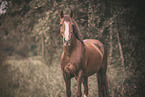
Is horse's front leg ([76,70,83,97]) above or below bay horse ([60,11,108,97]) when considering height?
below

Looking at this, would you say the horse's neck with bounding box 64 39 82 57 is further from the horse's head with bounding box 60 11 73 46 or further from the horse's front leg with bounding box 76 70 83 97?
the horse's front leg with bounding box 76 70 83 97

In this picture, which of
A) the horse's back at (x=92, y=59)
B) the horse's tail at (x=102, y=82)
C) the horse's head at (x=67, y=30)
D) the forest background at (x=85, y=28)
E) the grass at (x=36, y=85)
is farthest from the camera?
the grass at (x=36, y=85)

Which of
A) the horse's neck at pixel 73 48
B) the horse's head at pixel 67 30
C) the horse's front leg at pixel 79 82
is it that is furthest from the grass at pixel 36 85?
the horse's head at pixel 67 30

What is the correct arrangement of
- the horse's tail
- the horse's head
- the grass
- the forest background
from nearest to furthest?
the horse's head, the forest background, the horse's tail, the grass

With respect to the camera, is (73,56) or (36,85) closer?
(73,56)

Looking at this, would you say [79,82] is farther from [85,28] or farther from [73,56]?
[85,28]

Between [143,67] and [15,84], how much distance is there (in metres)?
5.65

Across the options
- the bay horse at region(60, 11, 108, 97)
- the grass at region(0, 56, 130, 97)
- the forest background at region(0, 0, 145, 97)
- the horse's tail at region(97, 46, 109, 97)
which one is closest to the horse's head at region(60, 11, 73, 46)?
the bay horse at region(60, 11, 108, 97)

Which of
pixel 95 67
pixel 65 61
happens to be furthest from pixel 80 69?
pixel 95 67

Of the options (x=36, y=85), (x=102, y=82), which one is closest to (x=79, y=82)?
(x=102, y=82)

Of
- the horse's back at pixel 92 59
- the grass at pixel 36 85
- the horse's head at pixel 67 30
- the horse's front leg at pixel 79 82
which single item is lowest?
the grass at pixel 36 85

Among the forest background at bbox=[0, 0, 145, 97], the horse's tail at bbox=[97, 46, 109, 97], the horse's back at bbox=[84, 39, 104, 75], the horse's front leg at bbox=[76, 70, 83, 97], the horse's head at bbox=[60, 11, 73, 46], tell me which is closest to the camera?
the horse's head at bbox=[60, 11, 73, 46]

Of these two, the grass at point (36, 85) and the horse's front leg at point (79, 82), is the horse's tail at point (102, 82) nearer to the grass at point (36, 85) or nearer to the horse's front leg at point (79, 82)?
the grass at point (36, 85)

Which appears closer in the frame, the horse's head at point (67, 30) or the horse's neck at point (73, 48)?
the horse's head at point (67, 30)
